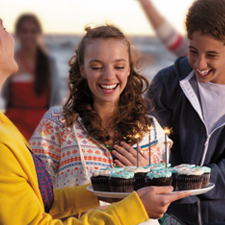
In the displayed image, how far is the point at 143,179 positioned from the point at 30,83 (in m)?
2.78

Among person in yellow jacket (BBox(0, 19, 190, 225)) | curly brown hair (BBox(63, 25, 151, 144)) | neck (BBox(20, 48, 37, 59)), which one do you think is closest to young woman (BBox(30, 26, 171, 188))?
curly brown hair (BBox(63, 25, 151, 144))

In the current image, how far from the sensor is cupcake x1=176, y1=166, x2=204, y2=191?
1.95 meters

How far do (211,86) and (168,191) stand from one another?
4.09 ft

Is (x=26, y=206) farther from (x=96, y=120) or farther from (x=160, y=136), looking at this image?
(x=160, y=136)

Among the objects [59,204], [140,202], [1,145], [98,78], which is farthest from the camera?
[98,78]

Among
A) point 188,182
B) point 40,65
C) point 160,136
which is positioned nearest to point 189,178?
point 188,182

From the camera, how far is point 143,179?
1.99 m

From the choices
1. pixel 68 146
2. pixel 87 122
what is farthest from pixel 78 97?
pixel 68 146

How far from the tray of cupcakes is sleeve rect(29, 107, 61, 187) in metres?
0.44

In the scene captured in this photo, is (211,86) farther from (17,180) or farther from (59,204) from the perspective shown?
(17,180)

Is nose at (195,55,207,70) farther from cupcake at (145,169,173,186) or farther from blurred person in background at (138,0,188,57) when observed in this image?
blurred person in background at (138,0,188,57)

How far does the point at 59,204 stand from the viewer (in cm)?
197

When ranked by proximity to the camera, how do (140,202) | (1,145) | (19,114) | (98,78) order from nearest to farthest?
(1,145)
(140,202)
(98,78)
(19,114)

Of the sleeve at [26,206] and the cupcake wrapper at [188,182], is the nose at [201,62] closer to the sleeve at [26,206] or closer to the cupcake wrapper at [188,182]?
the cupcake wrapper at [188,182]
